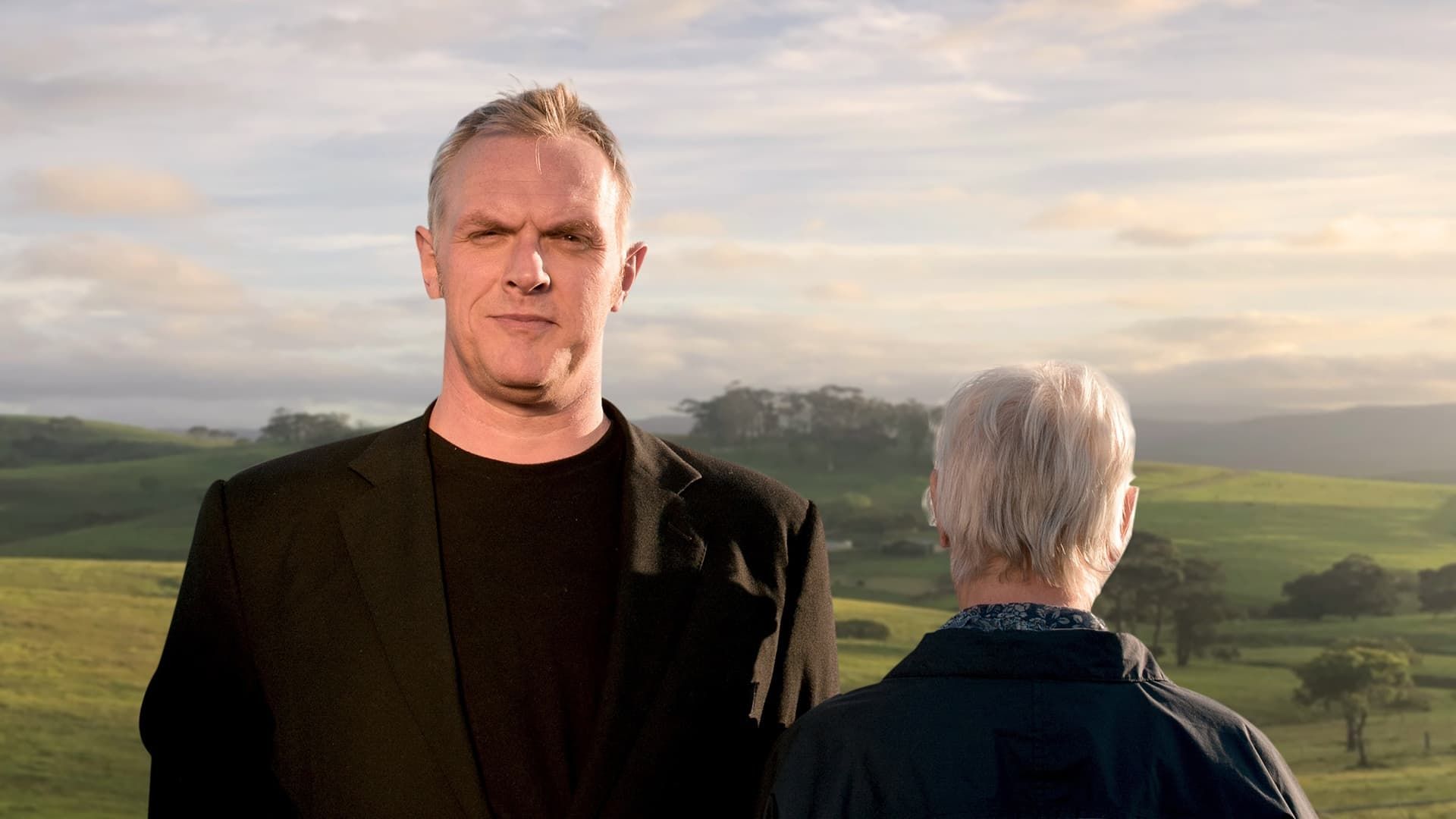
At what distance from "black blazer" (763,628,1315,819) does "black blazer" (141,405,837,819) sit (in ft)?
2.64

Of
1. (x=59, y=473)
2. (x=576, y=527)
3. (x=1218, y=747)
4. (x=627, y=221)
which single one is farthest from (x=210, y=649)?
(x=59, y=473)

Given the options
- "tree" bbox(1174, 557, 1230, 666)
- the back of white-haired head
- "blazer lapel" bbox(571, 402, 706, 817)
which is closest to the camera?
the back of white-haired head

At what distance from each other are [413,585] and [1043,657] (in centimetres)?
167

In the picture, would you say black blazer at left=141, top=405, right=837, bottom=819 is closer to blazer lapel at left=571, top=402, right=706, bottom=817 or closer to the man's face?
blazer lapel at left=571, top=402, right=706, bottom=817

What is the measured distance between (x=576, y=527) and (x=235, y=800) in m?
1.14

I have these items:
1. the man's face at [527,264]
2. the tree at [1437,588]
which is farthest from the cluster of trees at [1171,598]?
the man's face at [527,264]

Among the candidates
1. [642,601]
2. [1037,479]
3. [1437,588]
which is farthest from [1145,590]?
[1037,479]

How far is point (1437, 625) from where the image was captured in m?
63.2

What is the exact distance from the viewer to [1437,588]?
65.4m

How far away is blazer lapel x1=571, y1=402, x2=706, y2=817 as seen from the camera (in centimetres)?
333

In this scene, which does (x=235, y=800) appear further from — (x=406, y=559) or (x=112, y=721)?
(x=112, y=721)

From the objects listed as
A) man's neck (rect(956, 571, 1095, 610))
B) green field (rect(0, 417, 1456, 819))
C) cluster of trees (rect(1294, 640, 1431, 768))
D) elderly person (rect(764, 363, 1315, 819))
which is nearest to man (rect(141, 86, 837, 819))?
elderly person (rect(764, 363, 1315, 819))

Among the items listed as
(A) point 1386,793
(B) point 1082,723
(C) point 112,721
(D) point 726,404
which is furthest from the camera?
(D) point 726,404

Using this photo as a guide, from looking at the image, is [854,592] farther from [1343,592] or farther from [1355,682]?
[1343,592]
